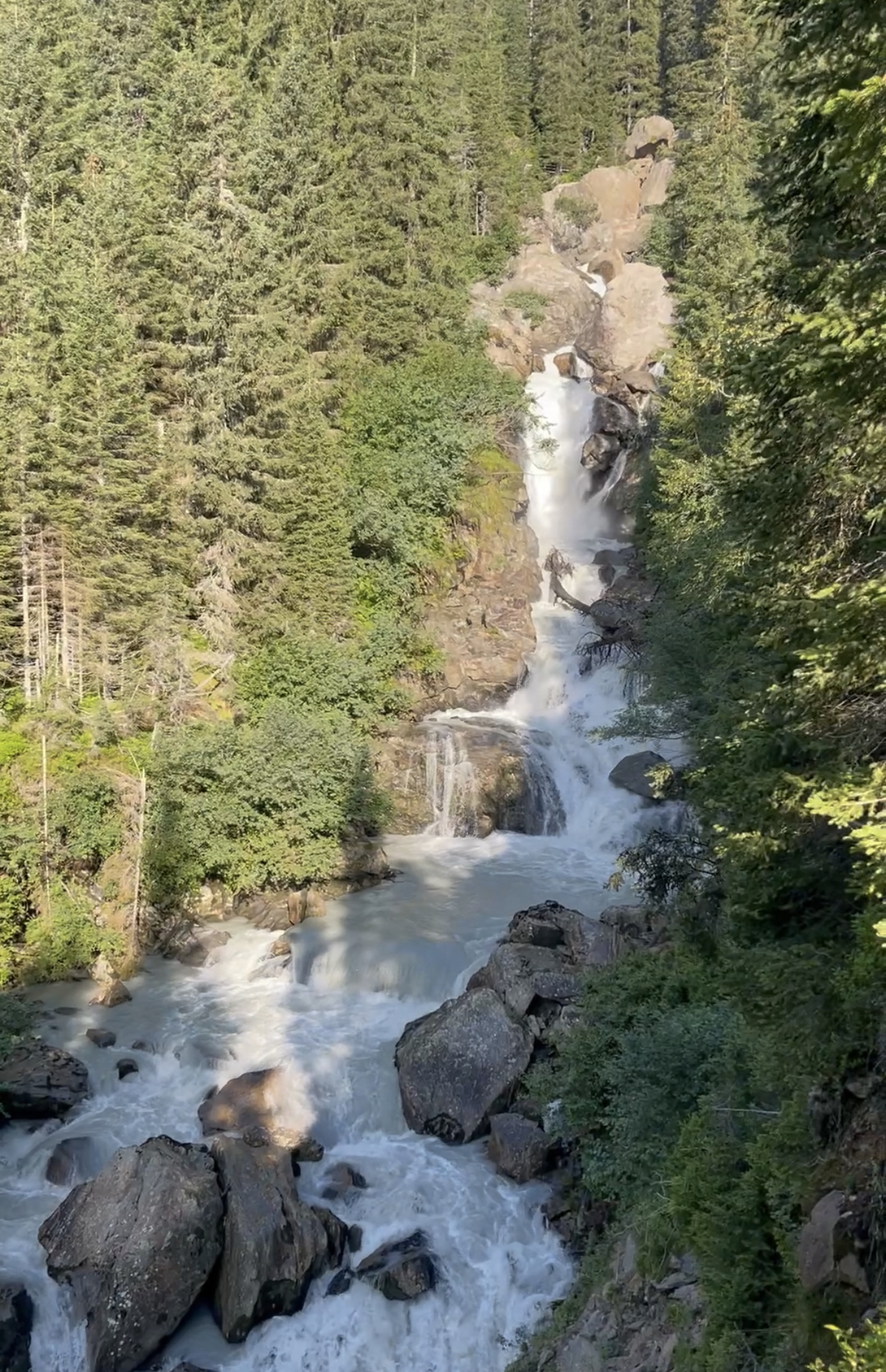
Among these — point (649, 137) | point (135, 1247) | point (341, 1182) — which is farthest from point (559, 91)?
point (135, 1247)

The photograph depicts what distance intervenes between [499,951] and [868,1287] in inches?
445

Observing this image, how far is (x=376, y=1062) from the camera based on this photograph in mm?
15820

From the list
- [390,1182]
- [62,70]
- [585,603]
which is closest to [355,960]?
[390,1182]

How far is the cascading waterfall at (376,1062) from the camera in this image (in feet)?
37.0

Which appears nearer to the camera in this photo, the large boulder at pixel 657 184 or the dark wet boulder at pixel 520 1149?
the dark wet boulder at pixel 520 1149

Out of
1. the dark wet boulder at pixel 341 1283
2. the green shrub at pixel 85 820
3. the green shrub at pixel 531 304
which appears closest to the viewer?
the dark wet boulder at pixel 341 1283

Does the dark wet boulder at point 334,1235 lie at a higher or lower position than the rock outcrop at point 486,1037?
lower

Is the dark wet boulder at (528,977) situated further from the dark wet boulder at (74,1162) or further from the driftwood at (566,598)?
the driftwood at (566,598)

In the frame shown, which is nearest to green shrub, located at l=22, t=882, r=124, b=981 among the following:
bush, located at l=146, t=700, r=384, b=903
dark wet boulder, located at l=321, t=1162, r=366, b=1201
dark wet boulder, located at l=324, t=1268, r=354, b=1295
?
bush, located at l=146, t=700, r=384, b=903

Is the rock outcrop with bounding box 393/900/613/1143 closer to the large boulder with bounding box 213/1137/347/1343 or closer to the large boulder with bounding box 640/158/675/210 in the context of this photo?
the large boulder with bounding box 213/1137/347/1343

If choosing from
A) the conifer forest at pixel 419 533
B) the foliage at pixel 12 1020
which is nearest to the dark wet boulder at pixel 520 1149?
the conifer forest at pixel 419 533

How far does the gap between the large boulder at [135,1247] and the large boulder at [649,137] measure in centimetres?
6212

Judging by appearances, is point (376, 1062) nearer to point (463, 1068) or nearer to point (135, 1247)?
point (463, 1068)

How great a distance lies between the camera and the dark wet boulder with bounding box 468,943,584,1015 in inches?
614
